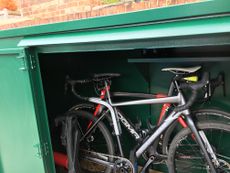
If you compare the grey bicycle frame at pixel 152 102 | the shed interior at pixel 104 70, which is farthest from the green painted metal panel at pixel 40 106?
the grey bicycle frame at pixel 152 102

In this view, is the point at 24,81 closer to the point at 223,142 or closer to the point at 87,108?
the point at 87,108

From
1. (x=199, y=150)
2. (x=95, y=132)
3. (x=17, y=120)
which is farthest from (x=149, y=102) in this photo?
(x=17, y=120)

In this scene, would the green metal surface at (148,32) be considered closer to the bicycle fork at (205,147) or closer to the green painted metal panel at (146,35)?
the green painted metal panel at (146,35)

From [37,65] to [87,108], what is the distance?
792mm

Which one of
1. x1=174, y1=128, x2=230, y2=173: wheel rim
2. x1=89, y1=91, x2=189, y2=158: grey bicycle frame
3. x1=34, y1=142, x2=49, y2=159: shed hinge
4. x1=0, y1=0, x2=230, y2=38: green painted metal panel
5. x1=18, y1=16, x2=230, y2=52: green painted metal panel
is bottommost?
x1=174, y1=128, x2=230, y2=173: wheel rim

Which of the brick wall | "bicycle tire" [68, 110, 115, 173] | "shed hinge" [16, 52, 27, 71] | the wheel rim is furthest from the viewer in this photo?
"bicycle tire" [68, 110, 115, 173]

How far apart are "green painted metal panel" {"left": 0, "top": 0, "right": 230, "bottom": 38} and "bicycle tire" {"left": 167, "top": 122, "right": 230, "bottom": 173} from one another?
102 cm

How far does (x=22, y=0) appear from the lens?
425cm

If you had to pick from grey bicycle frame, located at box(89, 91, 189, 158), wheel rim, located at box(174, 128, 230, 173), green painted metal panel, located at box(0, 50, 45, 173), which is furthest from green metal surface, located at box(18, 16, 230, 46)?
wheel rim, located at box(174, 128, 230, 173)

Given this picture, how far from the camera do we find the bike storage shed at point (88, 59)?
896mm

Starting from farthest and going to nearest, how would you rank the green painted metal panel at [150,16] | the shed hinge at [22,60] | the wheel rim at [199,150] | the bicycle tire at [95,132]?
1. the bicycle tire at [95,132]
2. the wheel rim at [199,150]
3. the shed hinge at [22,60]
4. the green painted metal panel at [150,16]

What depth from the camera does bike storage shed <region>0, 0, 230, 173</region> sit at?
2.94 ft

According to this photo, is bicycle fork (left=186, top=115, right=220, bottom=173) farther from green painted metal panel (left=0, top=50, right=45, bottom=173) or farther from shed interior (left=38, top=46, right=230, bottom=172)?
green painted metal panel (left=0, top=50, right=45, bottom=173)

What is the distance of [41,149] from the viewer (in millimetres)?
1721
